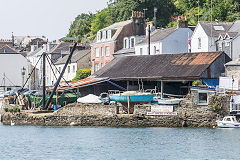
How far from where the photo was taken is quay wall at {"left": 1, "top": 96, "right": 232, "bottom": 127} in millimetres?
52750

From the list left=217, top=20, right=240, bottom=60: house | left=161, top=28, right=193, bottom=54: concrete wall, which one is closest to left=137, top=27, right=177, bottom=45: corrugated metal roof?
left=161, top=28, right=193, bottom=54: concrete wall

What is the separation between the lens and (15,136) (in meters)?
50.2

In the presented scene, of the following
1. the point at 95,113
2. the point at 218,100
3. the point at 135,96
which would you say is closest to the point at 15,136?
the point at 95,113

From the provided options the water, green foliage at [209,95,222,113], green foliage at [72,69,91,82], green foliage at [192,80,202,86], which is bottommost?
the water

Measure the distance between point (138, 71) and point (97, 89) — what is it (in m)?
6.13

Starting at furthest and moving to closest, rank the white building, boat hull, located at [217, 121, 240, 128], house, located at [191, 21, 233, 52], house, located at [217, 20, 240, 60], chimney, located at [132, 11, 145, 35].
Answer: chimney, located at [132, 11, 145, 35] → the white building → house, located at [191, 21, 233, 52] → house, located at [217, 20, 240, 60] → boat hull, located at [217, 121, 240, 128]

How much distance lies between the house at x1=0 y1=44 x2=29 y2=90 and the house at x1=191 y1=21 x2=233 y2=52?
157ft

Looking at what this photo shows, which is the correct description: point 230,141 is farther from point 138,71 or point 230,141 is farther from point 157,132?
point 138,71

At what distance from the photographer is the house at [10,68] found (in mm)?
112125

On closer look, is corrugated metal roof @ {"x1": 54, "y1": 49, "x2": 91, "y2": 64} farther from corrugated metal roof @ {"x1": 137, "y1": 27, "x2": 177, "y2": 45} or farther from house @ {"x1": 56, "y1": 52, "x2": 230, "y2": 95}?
house @ {"x1": 56, "y1": 52, "x2": 230, "y2": 95}

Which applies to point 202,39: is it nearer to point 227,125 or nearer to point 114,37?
point 114,37

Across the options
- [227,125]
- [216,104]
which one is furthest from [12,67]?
[227,125]

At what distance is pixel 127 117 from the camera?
178 feet

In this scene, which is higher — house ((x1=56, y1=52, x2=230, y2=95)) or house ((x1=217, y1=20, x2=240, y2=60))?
Result: house ((x1=217, y1=20, x2=240, y2=60))
